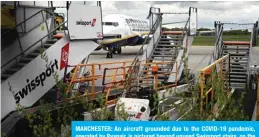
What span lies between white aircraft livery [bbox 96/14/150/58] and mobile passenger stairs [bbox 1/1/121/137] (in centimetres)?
1917

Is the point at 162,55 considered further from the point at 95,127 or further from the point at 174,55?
the point at 95,127

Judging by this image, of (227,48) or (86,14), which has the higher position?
(86,14)

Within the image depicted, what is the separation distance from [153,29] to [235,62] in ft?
11.4

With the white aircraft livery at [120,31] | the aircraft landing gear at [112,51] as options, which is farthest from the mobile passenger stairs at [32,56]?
the aircraft landing gear at [112,51]

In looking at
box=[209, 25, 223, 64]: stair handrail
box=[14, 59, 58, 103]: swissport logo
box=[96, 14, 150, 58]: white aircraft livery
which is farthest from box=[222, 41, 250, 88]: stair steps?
box=[96, 14, 150, 58]: white aircraft livery

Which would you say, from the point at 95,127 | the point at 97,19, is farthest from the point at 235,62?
the point at 95,127

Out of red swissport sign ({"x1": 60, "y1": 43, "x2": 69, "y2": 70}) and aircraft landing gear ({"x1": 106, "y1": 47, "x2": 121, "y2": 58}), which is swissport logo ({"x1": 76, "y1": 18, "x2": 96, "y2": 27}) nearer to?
red swissport sign ({"x1": 60, "y1": 43, "x2": 69, "y2": 70})

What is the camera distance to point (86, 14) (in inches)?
379

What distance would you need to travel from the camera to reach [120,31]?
1256 inches

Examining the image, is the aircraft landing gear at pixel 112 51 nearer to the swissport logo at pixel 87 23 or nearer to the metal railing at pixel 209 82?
the metal railing at pixel 209 82

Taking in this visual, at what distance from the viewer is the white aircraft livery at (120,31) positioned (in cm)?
3091

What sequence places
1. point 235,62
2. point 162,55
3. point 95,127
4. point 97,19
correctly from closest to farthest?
point 95,127 < point 97,19 < point 235,62 < point 162,55

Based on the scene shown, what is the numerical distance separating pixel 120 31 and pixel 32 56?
22.1 metres

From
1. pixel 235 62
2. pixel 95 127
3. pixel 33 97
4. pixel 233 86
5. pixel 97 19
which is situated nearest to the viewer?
pixel 95 127
